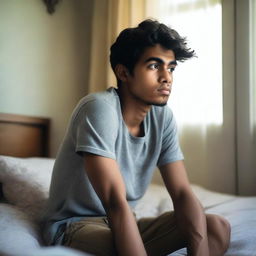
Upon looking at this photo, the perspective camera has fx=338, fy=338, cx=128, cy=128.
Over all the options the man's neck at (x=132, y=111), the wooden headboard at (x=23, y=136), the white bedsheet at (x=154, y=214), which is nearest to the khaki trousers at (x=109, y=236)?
the white bedsheet at (x=154, y=214)

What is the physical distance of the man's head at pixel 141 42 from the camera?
1146mm

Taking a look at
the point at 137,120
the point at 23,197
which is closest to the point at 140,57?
the point at 137,120

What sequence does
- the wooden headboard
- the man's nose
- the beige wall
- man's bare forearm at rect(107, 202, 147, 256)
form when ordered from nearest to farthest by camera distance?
man's bare forearm at rect(107, 202, 147, 256), the man's nose, the wooden headboard, the beige wall

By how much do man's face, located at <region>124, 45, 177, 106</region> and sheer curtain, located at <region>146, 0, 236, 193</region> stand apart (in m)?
1.09

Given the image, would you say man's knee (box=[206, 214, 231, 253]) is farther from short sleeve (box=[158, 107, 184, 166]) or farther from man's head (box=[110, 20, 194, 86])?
man's head (box=[110, 20, 194, 86])

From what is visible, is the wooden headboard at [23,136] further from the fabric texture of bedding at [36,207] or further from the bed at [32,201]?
the fabric texture of bedding at [36,207]

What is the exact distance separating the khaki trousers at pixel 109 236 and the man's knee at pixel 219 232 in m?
0.09

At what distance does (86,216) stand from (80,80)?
1.65 m

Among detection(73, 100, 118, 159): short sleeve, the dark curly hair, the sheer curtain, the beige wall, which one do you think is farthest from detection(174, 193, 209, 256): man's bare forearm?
the beige wall

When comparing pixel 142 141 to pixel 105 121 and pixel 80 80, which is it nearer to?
pixel 105 121

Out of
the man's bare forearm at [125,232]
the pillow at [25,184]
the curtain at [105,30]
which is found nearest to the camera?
the man's bare forearm at [125,232]

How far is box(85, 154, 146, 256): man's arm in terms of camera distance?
0.83m

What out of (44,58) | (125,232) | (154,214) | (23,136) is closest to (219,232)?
(125,232)

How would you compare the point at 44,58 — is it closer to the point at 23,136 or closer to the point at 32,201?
the point at 23,136
